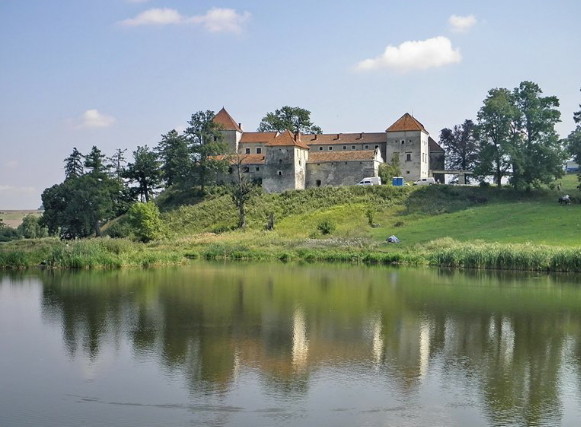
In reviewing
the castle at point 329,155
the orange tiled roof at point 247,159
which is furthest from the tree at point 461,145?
the orange tiled roof at point 247,159

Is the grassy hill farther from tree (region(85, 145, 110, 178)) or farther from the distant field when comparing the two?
the distant field

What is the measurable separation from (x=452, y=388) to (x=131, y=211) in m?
46.3

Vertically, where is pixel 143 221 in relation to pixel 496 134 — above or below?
below

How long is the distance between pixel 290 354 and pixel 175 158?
5671 cm

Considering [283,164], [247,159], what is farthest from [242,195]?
[247,159]

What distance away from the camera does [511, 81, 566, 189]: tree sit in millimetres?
65250

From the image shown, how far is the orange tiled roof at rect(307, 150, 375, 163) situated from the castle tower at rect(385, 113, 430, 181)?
396 centimetres

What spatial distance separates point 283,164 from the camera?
75.3 metres

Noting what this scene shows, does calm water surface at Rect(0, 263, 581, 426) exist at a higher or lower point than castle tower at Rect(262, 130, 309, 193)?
lower

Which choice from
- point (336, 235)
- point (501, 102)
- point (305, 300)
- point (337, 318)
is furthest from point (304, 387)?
point (501, 102)

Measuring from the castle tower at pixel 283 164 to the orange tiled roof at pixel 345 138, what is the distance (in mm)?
6540

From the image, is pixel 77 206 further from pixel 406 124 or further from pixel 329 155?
pixel 406 124

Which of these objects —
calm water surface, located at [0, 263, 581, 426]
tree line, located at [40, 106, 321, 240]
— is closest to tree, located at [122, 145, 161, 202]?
tree line, located at [40, 106, 321, 240]

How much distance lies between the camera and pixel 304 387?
→ 16.7 metres
